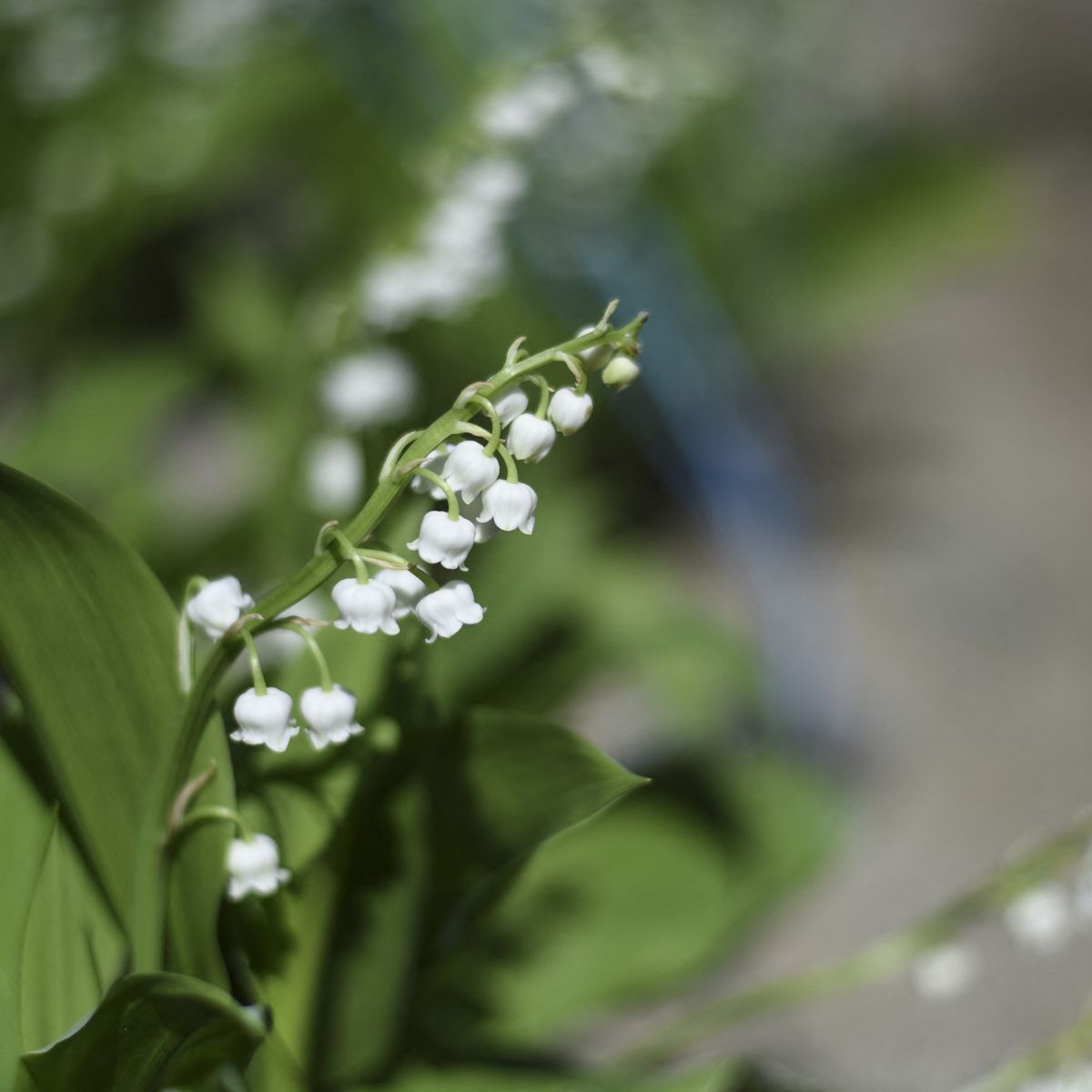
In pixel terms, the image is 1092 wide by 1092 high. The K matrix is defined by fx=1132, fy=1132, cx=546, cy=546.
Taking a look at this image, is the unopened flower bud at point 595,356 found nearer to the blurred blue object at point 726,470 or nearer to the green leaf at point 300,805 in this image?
the green leaf at point 300,805

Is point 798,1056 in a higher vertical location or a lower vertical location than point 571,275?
lower

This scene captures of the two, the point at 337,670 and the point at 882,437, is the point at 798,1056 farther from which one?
the point at 882,437

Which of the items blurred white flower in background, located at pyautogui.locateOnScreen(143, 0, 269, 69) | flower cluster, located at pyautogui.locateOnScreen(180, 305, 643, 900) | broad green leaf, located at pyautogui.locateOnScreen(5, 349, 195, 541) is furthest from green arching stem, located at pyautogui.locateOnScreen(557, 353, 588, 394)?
blurred white flower in background, located at pyautogui.locateOnScreen(143, 0, 269, 69)

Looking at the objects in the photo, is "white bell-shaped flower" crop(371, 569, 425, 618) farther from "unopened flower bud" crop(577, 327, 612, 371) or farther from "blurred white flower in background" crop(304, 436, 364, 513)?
"blurred white flower in background" crop(304, 436, 364, 513)

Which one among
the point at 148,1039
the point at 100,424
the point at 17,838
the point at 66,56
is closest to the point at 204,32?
the point at 66,56

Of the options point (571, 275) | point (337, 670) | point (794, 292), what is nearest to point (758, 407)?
point (794, 292)

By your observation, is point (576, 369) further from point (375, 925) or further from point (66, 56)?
point (66, 56)
